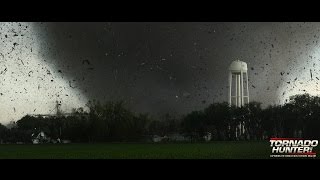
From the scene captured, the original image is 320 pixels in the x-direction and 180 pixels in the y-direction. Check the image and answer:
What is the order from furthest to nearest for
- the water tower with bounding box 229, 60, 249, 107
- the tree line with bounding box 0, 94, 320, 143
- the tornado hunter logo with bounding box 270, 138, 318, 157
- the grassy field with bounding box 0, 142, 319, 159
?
the tree line with bounding box 0, 94, 320, 143 → the water tower with bounding box 229, 60, 249, 107 → the grassy field with bounding box 0, 142, 319, 159 → the tornado hunter logo with bounding box 270, 138, 318, 157

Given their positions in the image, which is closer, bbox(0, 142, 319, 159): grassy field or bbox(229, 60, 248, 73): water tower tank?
bbox(0, 142, 319, 159): grassy field

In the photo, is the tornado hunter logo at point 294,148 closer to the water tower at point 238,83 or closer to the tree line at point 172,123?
the tree line at point 172,123

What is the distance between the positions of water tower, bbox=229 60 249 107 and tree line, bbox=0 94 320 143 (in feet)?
0.89

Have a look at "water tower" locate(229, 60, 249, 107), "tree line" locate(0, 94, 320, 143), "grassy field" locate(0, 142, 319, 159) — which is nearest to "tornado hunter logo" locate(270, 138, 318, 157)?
"grassy field" locate(0, 142, 319, 159)

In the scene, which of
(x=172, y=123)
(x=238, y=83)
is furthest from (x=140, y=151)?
(x=238, y=83)

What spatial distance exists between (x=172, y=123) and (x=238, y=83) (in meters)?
2.08

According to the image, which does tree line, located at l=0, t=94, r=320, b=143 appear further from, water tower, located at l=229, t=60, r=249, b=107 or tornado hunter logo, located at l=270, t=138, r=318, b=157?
tornado hunter logo, located at l=270, t=138, r=318, b=157

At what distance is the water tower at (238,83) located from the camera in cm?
1202

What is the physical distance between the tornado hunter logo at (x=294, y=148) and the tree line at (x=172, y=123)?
1073mm

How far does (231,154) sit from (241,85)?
195 centimetres

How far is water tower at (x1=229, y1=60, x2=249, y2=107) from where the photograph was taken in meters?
12.0
